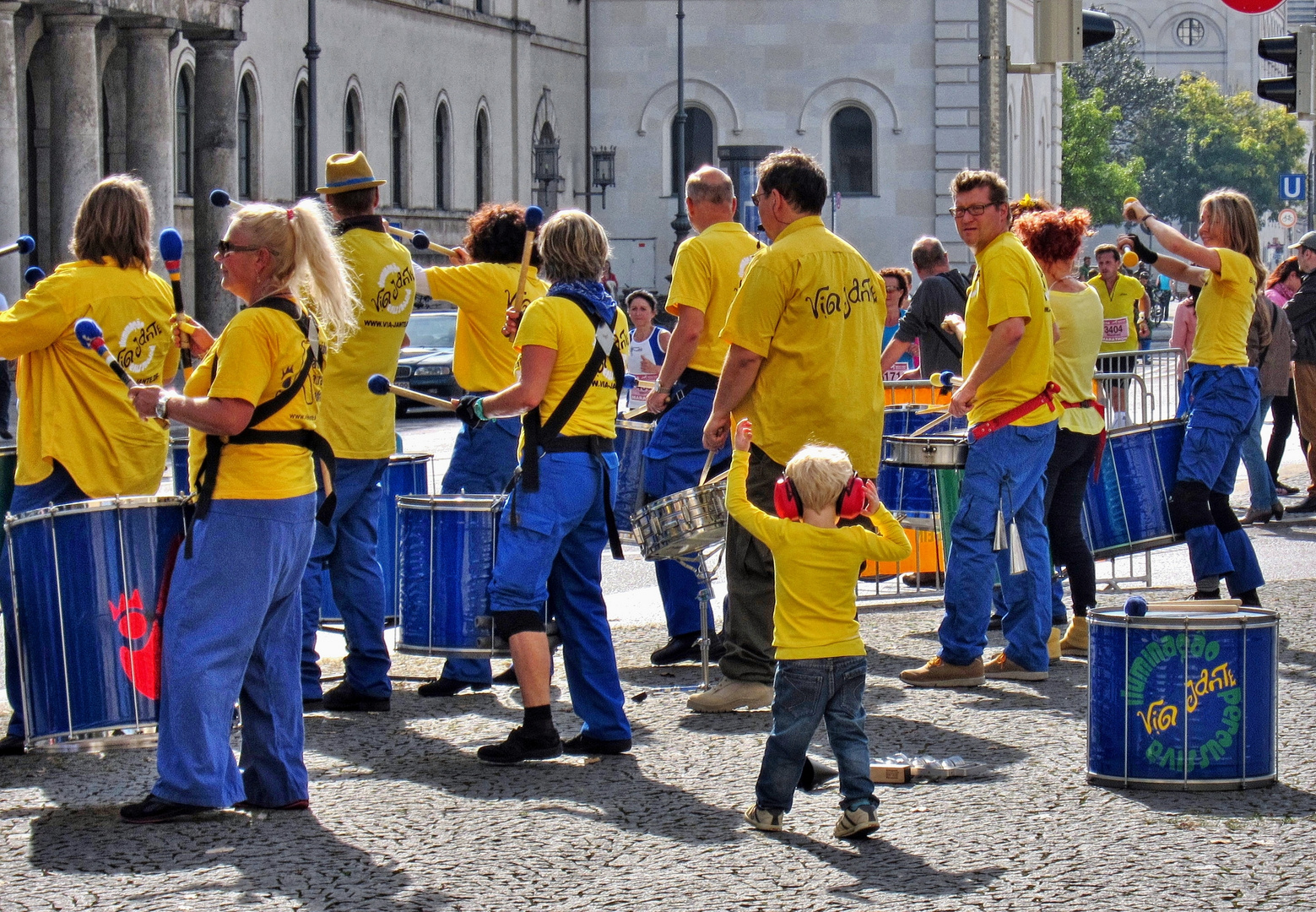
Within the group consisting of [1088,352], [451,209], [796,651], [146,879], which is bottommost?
[146,879]

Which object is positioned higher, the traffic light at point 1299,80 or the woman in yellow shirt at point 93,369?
the traffic light at point 1299,80

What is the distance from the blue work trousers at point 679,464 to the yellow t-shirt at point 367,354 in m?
1.30

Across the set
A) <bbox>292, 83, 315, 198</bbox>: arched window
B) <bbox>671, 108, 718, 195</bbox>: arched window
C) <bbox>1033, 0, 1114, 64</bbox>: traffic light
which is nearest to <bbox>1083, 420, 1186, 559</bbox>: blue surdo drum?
<bbox>1033, 0, 1114, 64</bbox>: traffic light

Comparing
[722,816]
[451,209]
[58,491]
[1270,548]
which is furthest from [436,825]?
[451,209]

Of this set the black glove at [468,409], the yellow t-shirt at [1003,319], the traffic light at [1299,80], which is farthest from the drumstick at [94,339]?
the traffic light at [1299,80]

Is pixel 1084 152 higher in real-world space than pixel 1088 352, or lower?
higher

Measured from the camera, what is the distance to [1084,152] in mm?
80312

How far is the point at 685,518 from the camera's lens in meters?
7.40

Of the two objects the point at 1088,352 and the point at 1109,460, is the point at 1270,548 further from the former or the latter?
the point at 1088,352

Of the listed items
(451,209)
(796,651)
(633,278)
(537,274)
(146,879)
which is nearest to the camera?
(146,879)

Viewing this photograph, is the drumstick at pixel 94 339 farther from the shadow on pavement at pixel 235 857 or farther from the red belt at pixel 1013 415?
the red belt at pixel 1013 415

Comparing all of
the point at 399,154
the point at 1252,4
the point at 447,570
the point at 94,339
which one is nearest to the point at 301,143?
the point at 399,154

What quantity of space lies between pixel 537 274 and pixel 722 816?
307 cm

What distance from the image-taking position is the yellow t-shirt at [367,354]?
7828 millimetres
